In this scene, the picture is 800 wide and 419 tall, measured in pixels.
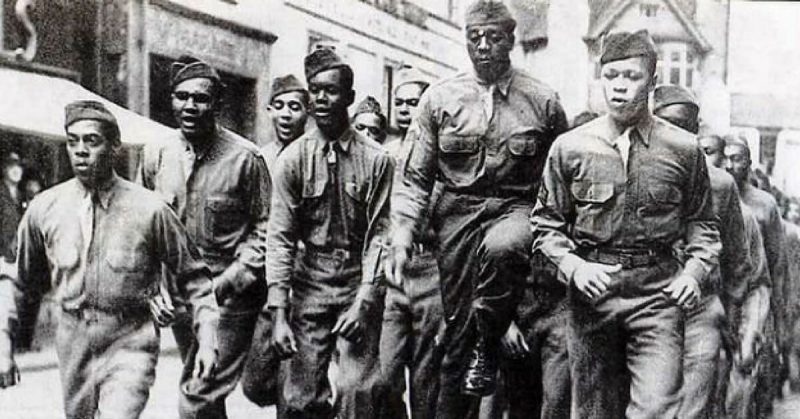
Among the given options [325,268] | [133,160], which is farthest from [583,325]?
[133,160]

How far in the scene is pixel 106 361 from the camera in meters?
5.09

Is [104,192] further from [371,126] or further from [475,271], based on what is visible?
[475,271]

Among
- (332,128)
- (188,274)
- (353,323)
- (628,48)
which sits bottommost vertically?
(353,323)

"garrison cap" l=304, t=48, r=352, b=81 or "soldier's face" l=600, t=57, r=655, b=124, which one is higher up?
"garrison cap" l=304, t=48, r=352, b=81

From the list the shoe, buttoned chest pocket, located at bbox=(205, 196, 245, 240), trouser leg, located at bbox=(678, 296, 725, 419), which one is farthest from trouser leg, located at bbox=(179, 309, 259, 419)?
trouser leg, located at bbox=(678, 296, 725, 419)

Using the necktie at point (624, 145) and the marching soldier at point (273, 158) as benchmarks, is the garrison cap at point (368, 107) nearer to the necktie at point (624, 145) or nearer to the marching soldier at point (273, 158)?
the marching soldier at point (273, 158)

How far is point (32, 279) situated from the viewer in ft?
17.0

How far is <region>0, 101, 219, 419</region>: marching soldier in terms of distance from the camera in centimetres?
514

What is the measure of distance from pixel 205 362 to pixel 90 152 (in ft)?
3.47

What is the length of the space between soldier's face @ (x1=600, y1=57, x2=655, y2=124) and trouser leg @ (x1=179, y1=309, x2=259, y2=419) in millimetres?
1876

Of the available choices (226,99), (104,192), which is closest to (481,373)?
(226,99)

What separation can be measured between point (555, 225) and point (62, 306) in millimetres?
2181

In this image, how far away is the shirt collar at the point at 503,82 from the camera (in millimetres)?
5102

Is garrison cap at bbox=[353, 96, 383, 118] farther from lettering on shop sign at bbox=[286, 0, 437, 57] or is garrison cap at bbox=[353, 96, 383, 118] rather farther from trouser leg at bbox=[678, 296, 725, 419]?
trouser leg at bbox=[678, 296, 725, 419]
